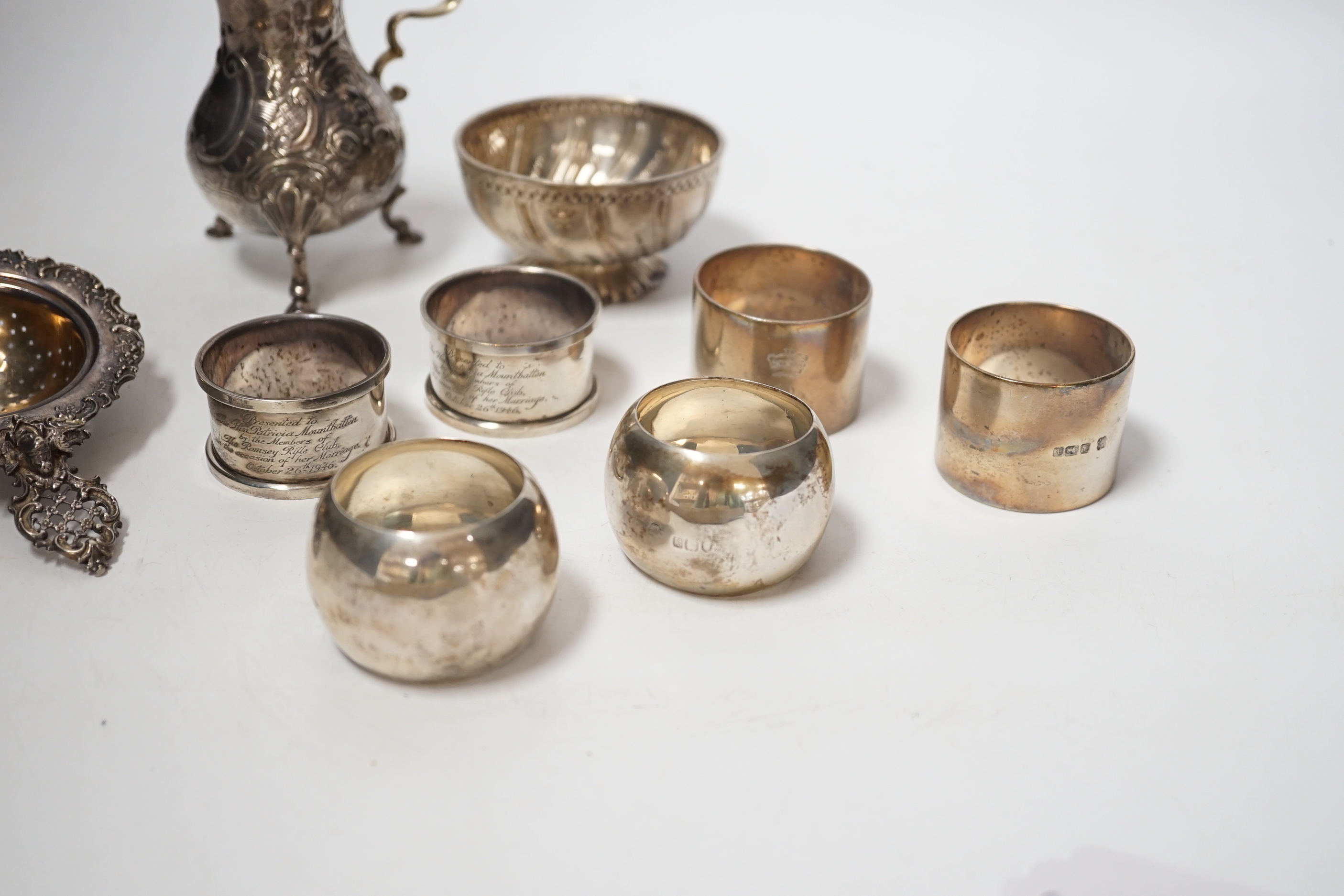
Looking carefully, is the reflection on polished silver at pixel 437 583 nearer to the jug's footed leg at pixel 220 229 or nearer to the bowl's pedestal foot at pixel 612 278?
the bowl's pedestal foot at pixel 612 278

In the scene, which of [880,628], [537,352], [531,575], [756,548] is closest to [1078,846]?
[880,628]

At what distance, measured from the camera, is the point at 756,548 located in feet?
6.01

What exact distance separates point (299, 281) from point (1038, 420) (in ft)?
4.98

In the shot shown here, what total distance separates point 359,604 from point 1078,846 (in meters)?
0.96

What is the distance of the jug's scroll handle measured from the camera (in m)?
2.64

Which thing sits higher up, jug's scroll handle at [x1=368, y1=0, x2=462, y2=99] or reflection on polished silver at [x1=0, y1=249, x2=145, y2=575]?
jug's scroll handle at [x1=368, y1=0, x2=462, y2=99]

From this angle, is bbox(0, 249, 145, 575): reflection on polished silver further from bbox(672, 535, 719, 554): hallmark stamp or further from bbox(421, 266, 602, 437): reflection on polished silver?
bbox(672, 535, 719, 554): hallmark stamp

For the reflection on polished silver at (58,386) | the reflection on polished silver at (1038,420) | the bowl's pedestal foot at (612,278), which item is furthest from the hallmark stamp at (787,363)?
the reflection on polished silver at (58,386)

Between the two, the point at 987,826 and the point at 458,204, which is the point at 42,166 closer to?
the point at 458,204

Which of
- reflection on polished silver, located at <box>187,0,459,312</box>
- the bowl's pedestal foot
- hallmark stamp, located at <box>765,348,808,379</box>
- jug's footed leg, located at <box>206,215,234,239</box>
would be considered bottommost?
jug's footed leg, located at <box>206,215,234,239</box>

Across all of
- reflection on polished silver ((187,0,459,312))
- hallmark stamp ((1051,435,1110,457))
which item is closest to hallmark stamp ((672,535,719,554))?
hallmark stamp ((1051,435,1110,457))

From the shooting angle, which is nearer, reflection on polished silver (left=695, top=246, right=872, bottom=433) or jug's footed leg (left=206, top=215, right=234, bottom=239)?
reflection on polished silver (left=695, top=246, right=872, bottom=433)

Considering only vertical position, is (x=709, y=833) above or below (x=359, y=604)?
below

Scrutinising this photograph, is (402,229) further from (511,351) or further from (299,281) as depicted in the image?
(511,351)
